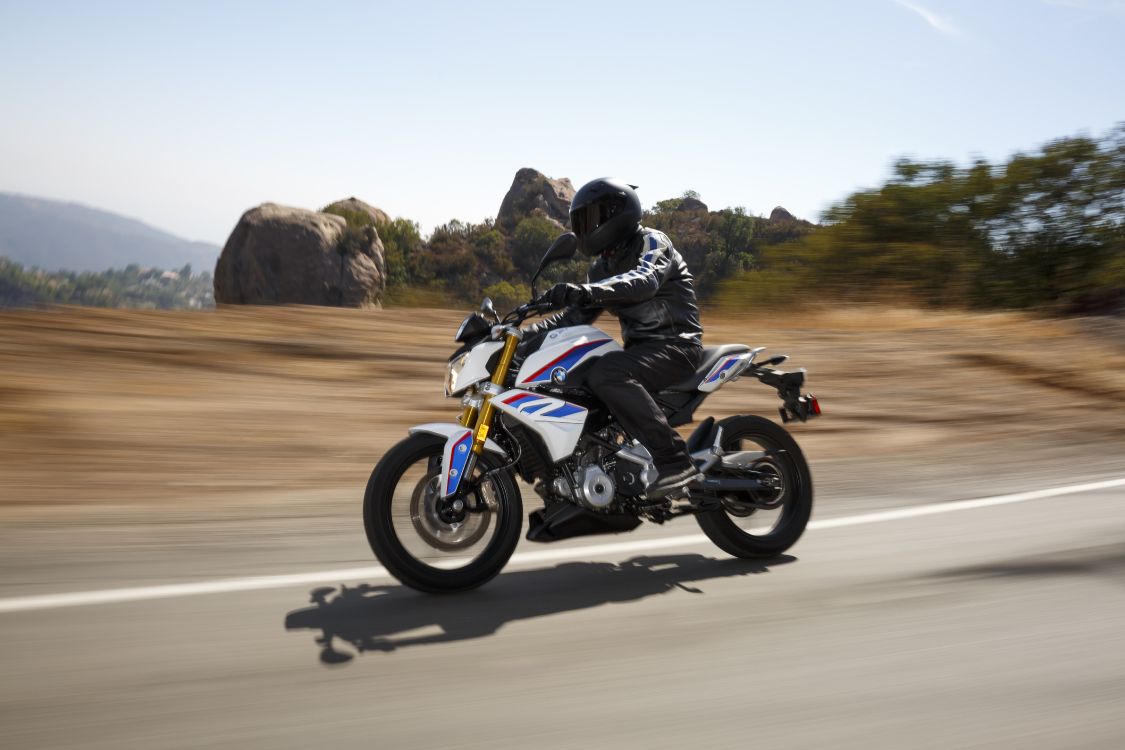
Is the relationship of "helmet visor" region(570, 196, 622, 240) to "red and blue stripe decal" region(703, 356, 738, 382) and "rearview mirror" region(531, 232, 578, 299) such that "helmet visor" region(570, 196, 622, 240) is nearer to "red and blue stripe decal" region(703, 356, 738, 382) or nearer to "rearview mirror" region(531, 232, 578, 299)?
"rearview mirror" region(531, 232, 578, 299)

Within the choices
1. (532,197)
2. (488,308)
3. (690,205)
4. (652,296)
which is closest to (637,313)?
(652,296)

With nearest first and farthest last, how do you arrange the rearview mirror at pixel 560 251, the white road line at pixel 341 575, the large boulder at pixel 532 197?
the white road line at pixel 341 575
the rearview mirror at pixel 560 251
the large boulder at pixel 532 197

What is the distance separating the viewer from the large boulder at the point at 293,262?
26.8 m

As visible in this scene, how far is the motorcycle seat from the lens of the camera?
541cm

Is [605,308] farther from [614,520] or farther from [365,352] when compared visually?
[365,352]

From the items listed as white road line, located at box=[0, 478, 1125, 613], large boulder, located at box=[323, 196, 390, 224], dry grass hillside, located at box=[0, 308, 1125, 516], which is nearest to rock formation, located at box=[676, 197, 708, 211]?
large boulder, located at box=[323, 196, 390, 224]

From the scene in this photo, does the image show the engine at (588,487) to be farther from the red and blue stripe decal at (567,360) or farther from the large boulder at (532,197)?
the large boulder at (532,197)

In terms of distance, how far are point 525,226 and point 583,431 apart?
47.5m

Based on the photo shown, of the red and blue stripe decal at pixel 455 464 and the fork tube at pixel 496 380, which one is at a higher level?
the fork tube at pixel 496 380

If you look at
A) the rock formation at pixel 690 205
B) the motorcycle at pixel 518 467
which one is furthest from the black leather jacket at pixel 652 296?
the rock formation at pixel 690 205

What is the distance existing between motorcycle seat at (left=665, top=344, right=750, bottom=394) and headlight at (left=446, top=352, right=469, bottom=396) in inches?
43.6

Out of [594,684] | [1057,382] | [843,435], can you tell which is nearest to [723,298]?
[1057,382]

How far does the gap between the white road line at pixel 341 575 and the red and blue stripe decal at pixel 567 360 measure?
1.04 meters

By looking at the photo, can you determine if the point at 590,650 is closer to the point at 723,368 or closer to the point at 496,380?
the point at 496,380
